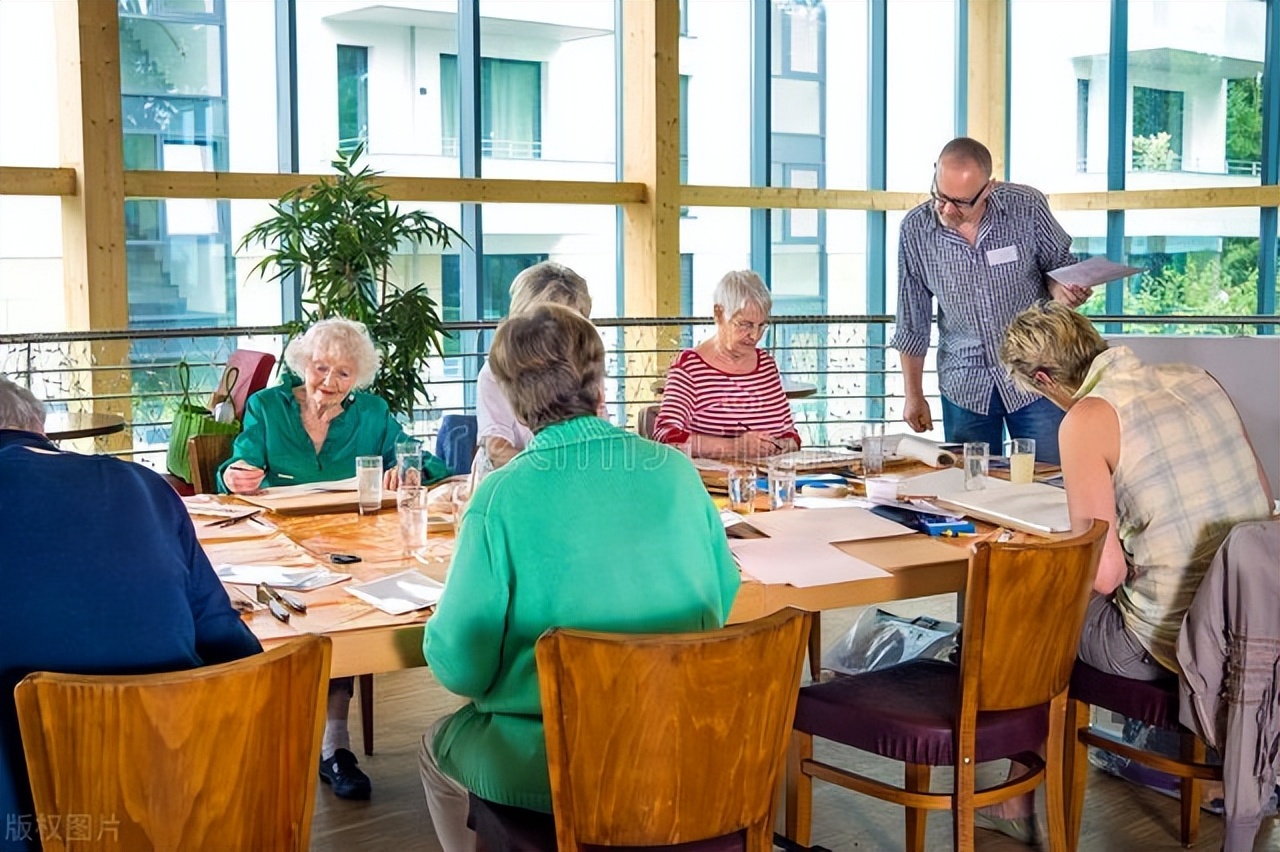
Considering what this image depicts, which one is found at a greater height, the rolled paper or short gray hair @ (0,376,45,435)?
short gray hair @ (0,376,45,435)

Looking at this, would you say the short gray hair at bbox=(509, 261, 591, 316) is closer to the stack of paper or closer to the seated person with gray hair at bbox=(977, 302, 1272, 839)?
the stack of paper

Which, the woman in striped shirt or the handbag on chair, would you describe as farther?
the handbag on chair

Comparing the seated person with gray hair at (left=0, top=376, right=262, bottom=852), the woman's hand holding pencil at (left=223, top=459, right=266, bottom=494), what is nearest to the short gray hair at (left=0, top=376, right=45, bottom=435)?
the seated person with gray hair at (left=0, top=376, right=262, bottom=852)

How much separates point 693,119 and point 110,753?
8640mm

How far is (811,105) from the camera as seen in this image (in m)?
10.5

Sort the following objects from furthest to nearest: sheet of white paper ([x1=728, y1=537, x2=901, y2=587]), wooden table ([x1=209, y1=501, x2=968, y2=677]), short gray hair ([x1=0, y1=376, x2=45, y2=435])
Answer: sheet of white paper ([x1=728, y1=537, x2=901, y2=587]) < wooden table ([x1=209, y1=501, x2=968, y2=677]) < short gray hair ([x1=0, y1=376, x2=45, y2=435])

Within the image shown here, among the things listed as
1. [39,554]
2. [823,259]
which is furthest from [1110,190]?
[39,554]

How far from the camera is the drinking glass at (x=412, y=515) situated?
2.87 metres

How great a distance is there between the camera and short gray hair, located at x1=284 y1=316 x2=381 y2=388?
12.8ft

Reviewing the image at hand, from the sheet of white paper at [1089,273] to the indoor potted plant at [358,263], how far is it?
2700 mm

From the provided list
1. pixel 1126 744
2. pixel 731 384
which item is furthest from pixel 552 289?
pixel 1126 744

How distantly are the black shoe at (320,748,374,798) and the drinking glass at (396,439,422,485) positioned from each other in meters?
0.78

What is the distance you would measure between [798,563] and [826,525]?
334mm

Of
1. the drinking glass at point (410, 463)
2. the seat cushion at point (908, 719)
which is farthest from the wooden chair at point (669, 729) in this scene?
the drinking glass at point (410, 463)
